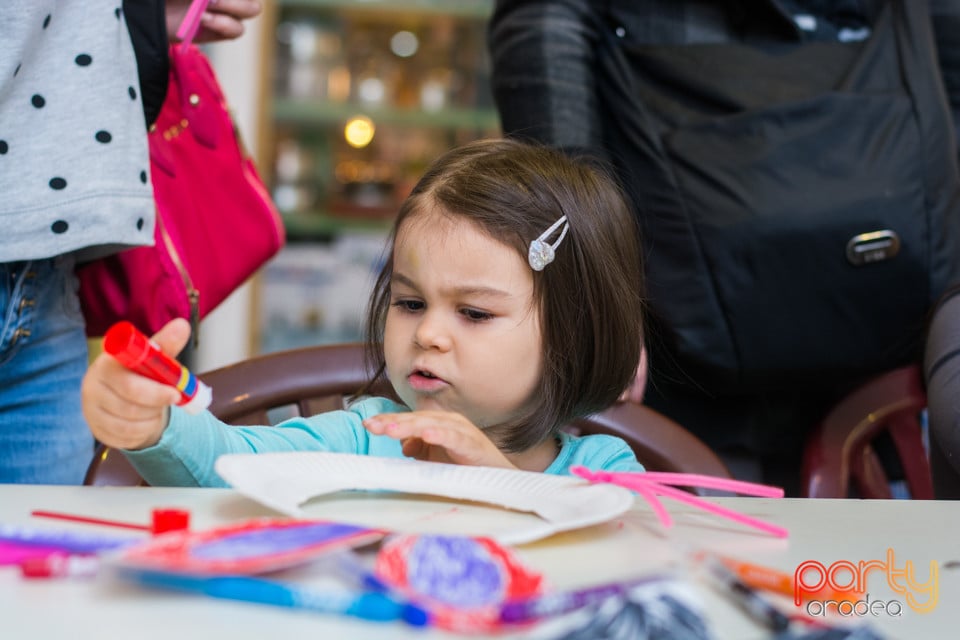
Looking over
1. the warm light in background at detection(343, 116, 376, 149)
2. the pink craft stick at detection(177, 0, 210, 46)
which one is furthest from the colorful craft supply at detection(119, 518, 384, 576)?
the warm light in background at detection(343, 116, 376, 149)

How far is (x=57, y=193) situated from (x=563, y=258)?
19.6 inches

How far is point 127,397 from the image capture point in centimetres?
70

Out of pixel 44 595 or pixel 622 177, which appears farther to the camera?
pixel 622 177

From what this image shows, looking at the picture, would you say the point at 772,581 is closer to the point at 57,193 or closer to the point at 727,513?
the point at 727,513

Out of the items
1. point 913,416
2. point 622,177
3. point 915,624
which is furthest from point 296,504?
point 913,416

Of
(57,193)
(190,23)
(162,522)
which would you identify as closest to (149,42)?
(190,23)

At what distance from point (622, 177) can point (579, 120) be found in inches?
4.0

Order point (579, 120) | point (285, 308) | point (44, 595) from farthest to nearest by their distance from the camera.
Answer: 1. point (285, 308)
2. point (579, 120)
3. point (44, 595)

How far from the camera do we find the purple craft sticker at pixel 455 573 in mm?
458

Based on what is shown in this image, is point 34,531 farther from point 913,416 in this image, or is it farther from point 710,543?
point 913,416

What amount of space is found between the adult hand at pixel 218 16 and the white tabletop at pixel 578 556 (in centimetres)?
71

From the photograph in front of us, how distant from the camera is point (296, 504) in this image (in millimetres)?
631

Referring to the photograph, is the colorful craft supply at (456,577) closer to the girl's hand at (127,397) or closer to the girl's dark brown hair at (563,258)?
the girl's hand at (127,397)

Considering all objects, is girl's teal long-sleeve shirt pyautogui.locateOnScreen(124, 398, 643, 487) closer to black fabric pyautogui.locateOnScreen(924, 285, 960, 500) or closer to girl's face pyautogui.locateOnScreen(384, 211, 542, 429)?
girl's face pyautogui.locateOnScreen(384, 211, 542, 429)
